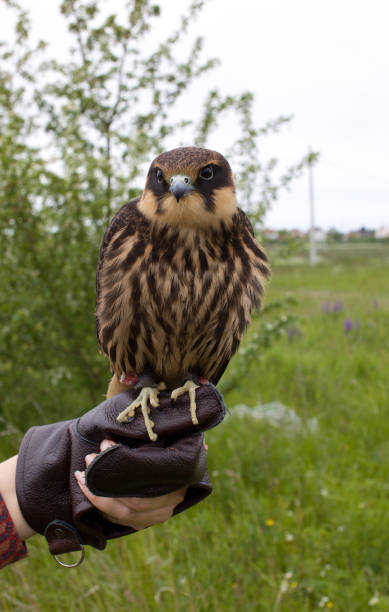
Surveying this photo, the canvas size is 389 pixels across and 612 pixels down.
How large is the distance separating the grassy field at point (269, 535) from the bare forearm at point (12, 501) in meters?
0.57

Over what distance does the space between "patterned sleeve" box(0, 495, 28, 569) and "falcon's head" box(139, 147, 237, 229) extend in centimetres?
122

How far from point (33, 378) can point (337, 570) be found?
8.46ft

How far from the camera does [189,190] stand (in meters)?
1.96

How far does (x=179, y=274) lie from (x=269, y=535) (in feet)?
6.03

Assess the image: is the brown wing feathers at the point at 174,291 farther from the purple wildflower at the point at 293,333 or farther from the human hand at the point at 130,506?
the purple wildflower at the point at 293,333

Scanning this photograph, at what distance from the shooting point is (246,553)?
2.98 meters

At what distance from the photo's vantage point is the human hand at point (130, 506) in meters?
1.93

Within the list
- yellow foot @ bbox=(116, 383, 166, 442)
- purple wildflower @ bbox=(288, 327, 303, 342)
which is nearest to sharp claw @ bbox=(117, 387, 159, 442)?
yellow foot @ bbox=(116, 383, 166, 442)

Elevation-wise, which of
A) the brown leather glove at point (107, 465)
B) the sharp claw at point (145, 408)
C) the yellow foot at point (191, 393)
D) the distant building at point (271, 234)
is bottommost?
the brown leather glove at point (107, 465)

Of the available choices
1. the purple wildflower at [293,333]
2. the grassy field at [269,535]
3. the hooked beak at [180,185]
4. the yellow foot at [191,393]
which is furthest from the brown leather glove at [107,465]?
the purple wildflower at [293,333]

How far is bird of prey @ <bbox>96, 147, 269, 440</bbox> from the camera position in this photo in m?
2.02

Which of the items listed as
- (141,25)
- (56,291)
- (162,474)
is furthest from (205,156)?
(141,25)

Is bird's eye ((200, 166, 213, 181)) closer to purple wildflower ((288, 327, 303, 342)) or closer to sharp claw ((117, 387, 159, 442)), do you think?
sharp claw ((117, 387, 159, 442))

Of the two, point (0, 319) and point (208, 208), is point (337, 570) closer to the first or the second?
point (208, 208)
